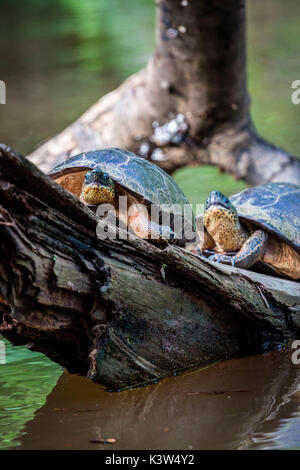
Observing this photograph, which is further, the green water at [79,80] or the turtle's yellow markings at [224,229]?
the turtle's yellow markings at [224,229]

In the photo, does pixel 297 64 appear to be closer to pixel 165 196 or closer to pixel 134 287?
pixel 165 196

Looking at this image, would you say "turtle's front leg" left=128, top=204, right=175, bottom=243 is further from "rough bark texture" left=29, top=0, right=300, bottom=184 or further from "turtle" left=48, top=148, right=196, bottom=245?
"rough bark texture" left=29, top=0, right=300, bottom=184

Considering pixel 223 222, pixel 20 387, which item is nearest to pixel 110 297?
pixel 20 387

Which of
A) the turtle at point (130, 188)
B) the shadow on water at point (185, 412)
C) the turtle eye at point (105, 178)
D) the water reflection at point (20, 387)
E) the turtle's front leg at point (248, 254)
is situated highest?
the turtle eye at point (105, 178)

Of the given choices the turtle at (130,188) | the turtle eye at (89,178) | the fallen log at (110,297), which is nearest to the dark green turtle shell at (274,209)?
the turtle at (130,188)

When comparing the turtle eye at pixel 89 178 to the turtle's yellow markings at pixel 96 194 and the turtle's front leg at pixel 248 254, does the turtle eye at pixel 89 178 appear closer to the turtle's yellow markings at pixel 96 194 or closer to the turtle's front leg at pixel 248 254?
the turtle's yellow markings at pixel 96 194

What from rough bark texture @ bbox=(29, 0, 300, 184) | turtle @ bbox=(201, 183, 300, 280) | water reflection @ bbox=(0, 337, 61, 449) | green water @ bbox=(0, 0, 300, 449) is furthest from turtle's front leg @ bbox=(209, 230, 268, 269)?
rough bark texture @ bbox=(29, 0, 300, 184)

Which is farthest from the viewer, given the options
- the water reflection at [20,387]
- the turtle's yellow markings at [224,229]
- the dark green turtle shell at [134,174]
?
the turtle's yellow markings at [224,229]
